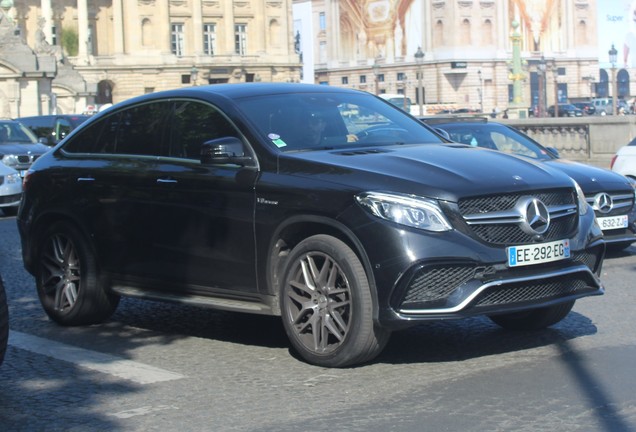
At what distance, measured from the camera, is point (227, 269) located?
23.8 feet

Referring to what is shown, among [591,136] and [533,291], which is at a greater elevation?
[591,136]

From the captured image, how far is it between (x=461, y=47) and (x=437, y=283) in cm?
11947

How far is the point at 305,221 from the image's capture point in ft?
22.1

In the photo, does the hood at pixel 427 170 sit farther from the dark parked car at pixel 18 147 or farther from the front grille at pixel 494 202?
the dark parked car at pixel 18 147

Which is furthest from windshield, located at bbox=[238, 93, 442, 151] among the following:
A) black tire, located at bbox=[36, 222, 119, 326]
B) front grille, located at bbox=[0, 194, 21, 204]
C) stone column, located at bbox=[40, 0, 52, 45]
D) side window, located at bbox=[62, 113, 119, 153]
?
stone column, located at bbox=[40, 0, 52, 45]

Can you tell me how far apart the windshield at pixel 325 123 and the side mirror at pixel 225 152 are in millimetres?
201

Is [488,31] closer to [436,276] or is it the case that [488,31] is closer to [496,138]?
[496,138]

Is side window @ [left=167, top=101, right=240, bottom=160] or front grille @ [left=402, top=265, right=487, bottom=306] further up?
side window @ [left=167, top=101, right=240, bottom=160]

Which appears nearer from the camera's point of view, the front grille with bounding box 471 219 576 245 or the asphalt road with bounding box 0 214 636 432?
the asphalt road with bounding box 0 214 636 432

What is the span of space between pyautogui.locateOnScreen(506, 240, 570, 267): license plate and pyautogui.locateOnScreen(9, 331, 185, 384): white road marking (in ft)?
6.68

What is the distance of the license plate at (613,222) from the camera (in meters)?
11.9

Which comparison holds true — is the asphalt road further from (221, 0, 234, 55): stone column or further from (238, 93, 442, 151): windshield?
(221, 0, 234, 55): stone column

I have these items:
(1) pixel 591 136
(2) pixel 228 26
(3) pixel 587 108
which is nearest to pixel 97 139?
(1) pixel 591 136

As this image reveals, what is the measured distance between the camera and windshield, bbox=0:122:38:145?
26.4m
